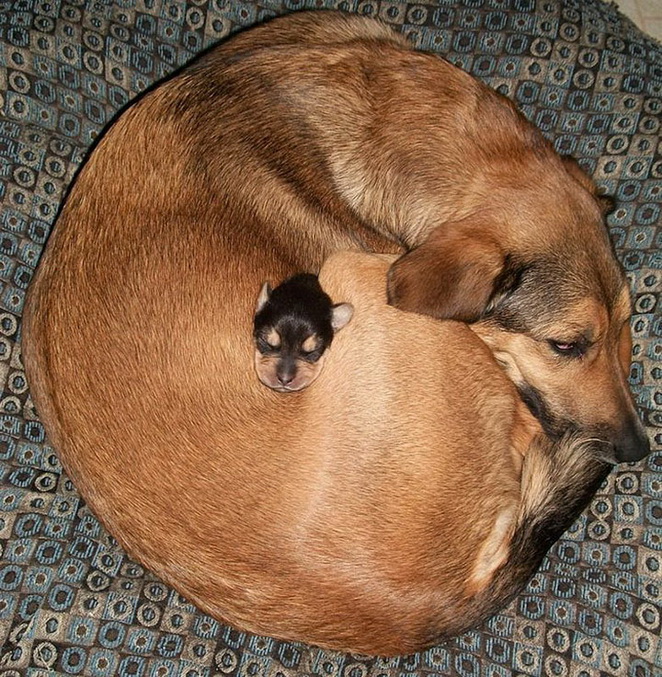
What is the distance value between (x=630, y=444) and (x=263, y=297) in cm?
154

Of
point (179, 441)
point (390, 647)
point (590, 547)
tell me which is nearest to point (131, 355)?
point (179, 441)

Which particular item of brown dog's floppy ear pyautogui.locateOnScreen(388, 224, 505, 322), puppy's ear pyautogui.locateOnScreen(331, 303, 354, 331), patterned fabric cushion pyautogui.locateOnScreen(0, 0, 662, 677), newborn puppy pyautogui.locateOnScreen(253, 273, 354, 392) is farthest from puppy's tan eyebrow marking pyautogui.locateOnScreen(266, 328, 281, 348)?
patterned fabric cushion pyautogui.locateOnScreen(0, 0, 662, 677)

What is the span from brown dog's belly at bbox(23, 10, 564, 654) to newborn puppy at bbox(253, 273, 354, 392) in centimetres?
5

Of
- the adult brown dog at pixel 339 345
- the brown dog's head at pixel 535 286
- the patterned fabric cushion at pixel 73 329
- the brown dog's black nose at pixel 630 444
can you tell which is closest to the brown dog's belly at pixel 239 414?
the adult brown dog at pixel 339 345

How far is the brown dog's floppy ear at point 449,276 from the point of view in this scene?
292 cm

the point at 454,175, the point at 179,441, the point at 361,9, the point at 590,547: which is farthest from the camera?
the point at 361,9

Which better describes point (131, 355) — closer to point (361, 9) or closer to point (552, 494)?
point (552, 494)

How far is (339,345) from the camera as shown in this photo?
314 centimetres

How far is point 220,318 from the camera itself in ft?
9.55

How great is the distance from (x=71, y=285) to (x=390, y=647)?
5.45 feet

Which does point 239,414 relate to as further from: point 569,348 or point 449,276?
point 569,348

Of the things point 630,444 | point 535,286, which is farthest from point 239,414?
point 630,444

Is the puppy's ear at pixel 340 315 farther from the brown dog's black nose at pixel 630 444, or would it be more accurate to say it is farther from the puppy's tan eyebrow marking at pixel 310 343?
the brown dog's black nose at pixel 630 444

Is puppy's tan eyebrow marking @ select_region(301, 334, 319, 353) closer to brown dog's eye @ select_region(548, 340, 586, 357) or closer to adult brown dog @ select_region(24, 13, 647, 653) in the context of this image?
adult brown dog @ select_region(24, 13, 647, 653)
